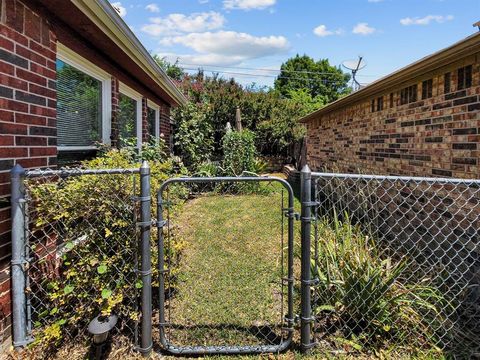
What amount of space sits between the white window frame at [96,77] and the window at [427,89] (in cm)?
394

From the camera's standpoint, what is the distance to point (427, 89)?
12.9 ft

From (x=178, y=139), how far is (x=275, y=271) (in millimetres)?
6575

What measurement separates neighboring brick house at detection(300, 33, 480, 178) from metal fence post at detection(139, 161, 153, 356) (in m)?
2.78

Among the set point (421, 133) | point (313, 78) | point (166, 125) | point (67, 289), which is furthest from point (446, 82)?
point (313, 78)

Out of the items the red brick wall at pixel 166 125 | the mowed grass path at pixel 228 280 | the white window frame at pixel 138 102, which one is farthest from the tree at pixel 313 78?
the mowed grass path at pixel 228 280

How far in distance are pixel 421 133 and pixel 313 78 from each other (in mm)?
35828

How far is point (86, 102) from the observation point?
439 cm

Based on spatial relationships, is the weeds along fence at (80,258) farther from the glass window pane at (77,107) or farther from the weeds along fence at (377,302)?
the glass window pane at (77,107)

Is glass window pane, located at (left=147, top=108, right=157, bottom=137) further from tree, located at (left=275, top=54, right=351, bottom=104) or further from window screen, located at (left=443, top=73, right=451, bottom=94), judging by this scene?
tree, located at (left=275, top=54, right=351, bottom=104)

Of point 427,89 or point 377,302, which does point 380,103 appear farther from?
point 377,302

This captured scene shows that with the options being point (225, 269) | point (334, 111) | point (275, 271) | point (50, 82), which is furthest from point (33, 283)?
point (334, 111)

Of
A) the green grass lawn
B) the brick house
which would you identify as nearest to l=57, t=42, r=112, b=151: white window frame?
the brick house

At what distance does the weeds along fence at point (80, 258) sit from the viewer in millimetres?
2320

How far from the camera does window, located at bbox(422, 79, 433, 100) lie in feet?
12.7
